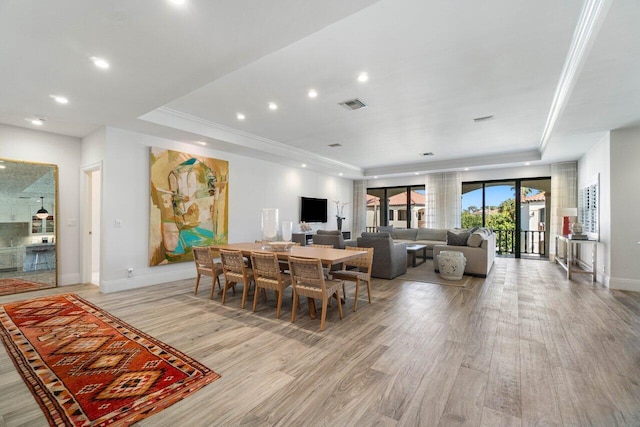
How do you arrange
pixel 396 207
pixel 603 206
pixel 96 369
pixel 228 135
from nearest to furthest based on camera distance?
pixel 96 369 < pixel 603 206 < pixel 228 135 < pixel 396 207

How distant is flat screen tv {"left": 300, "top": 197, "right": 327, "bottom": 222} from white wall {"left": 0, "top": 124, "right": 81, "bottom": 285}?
5.11m

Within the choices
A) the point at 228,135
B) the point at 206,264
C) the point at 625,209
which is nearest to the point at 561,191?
the point at 625,209

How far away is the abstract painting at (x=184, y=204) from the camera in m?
5.09

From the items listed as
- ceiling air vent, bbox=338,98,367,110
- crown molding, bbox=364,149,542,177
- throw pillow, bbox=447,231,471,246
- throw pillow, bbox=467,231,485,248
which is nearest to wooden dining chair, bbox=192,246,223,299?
ceiling air vent, bbox=338,98,367,110

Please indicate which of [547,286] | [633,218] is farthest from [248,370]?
[633,218]

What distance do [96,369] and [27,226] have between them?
407 cm

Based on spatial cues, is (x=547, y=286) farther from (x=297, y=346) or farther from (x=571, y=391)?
(x=297, y=346)

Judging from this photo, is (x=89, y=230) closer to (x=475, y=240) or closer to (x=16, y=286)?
(x=16, y=286)

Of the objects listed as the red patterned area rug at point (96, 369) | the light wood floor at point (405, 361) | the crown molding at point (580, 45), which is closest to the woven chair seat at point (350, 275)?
the light wood floor at point (405, 361)

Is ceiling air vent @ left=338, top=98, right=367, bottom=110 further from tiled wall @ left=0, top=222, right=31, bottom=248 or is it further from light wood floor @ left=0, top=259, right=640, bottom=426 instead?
tiled wall @ left=0, top=222, right=31, bottom=248

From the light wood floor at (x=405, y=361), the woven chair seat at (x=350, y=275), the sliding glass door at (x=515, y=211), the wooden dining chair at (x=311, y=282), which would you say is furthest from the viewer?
the sliding glass door at (x=515, y=211)

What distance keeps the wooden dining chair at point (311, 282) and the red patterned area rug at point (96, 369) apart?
125cm

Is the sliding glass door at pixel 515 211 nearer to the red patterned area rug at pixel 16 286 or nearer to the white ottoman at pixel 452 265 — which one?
the white ottoman at pixel 452 265

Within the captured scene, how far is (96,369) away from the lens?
2.29m
